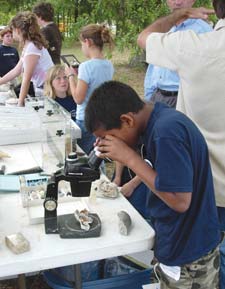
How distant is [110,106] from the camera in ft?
4.22

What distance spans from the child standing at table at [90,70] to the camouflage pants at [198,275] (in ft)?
5.29

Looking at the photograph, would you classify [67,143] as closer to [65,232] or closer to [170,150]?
[65,232]

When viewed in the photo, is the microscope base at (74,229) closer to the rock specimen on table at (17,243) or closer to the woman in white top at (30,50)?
the rock specimen on table at (17,243)

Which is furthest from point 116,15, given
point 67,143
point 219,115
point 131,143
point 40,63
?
point 131,143

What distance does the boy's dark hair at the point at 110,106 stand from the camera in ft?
4.24

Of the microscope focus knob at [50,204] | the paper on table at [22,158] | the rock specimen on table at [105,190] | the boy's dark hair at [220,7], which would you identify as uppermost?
the boy's dark hair at [220,7]

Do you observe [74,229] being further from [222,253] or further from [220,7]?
[220,7]

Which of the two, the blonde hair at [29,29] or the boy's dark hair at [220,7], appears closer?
the boy's dark hair at [220,7]

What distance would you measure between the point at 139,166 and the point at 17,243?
47 centimetres

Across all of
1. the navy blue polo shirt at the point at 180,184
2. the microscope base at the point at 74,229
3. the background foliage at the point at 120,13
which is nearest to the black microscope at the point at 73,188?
the microscope base at the point at 74,229

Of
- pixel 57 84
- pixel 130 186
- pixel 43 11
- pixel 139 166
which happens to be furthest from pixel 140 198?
pixel 43 11

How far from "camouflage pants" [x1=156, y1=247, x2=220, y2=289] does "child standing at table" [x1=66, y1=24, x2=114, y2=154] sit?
1612 mm

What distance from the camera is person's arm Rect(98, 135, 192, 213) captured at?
4.21ft

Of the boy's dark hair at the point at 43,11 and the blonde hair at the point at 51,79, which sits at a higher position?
the boy's dark hair at the point at 43,11
